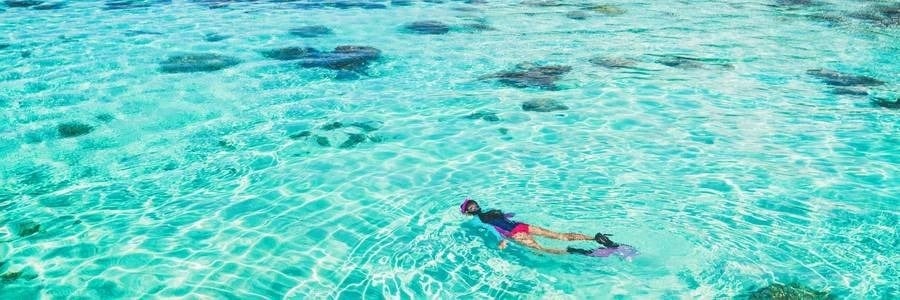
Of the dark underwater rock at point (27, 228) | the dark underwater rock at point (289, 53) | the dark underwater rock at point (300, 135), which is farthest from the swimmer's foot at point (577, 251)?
the dark underwater rock at point (289, 53)

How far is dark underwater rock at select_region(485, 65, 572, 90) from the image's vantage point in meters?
13.5

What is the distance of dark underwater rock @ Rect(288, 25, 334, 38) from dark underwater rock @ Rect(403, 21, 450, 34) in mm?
2366

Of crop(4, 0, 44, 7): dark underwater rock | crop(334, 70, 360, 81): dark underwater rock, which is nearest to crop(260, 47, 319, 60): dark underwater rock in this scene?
crop(334, 70, 360, 81): dark underwater rock

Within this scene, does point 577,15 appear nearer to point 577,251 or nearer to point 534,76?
point 534,76

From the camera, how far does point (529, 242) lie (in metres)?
7.27

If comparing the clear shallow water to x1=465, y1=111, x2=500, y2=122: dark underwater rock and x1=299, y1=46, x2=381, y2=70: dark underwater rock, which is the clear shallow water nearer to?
x1=465, y1=111, x2=500, y2=122: dark underwater rock

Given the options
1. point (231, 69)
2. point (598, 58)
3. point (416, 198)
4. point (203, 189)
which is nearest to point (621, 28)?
point (598, 58)

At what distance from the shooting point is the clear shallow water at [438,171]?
6934 millimetres

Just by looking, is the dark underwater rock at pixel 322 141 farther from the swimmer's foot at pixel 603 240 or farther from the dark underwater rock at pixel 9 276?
the swimmer's foot at pixel 603 240

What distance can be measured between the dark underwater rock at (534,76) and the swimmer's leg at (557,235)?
6.31 metres

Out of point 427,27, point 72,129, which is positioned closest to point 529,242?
point 72,129

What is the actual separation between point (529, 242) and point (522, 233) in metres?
0.14

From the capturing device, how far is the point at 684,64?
1490 cm

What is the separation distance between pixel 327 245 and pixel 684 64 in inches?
414
